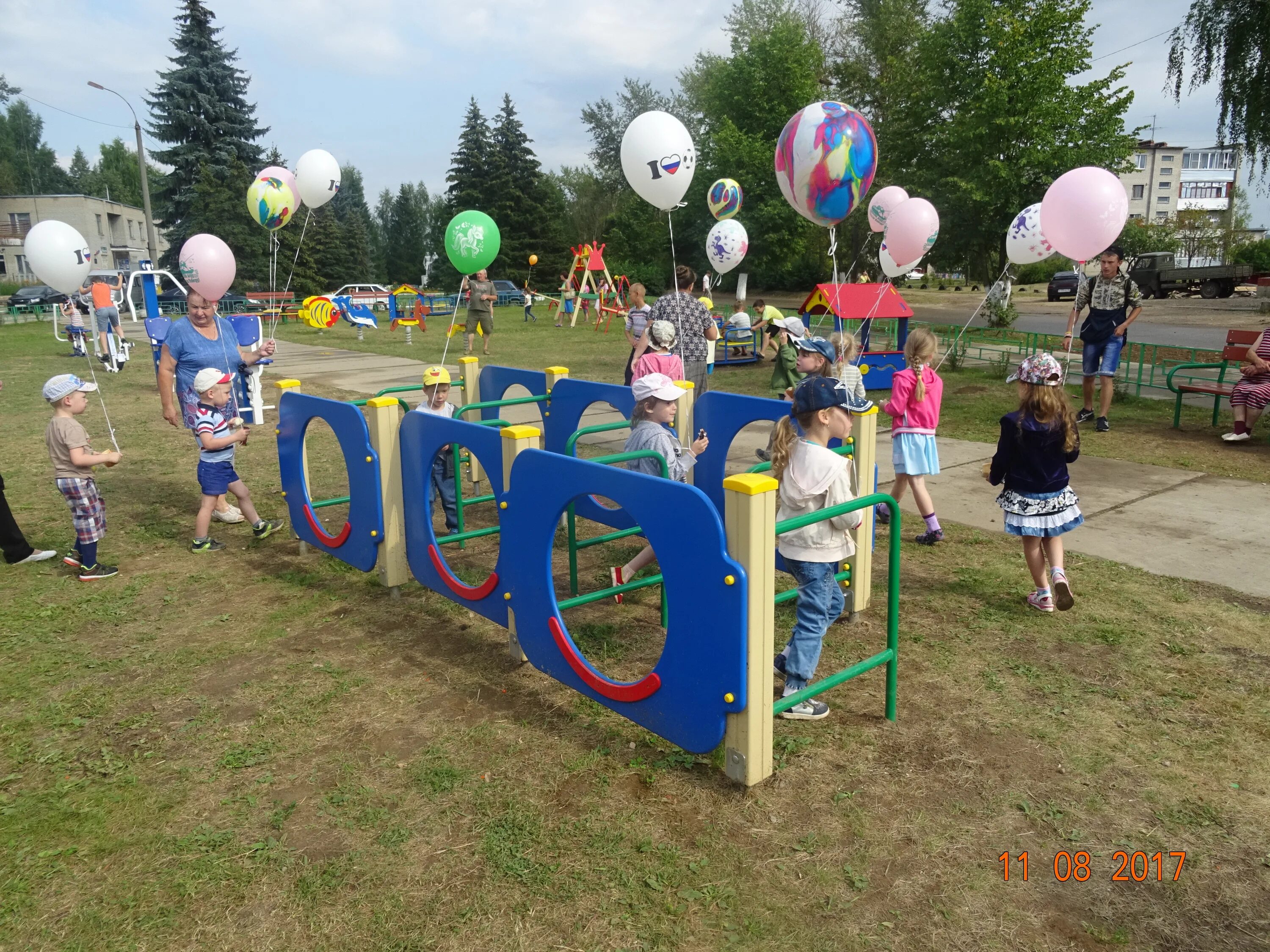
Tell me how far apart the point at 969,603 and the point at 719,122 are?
4283 centimetres

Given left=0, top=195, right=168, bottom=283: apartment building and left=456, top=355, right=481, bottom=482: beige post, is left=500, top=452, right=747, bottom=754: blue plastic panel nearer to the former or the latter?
left=456, top=355, right=481, bottom=482: beige post

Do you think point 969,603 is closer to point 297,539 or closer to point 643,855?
point 643,855

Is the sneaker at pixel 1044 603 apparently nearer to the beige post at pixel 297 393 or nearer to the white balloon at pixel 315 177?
the beige post at pixel 297 393

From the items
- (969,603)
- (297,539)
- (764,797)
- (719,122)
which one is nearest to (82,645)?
(297,539)

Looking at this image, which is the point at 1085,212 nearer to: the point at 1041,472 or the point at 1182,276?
the point at 1041,472

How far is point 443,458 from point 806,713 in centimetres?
342

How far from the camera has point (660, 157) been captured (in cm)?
796

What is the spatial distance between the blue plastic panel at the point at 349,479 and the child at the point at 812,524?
2.46 m

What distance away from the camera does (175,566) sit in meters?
5.72

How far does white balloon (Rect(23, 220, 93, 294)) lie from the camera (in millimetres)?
8289

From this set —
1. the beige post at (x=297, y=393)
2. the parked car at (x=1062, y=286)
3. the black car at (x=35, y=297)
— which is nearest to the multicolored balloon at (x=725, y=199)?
the beige post at (x=297, y=393)

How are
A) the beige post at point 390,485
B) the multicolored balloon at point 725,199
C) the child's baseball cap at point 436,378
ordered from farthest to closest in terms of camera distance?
the multicolored balloon at point 725,199
the child's baseball cap at point 436,378
the beige post at point 390,485

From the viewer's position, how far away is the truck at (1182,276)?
31750 mm

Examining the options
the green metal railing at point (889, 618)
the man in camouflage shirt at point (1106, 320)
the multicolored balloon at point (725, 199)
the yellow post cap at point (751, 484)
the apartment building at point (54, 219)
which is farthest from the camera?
the apartment building at point (54, 219)
